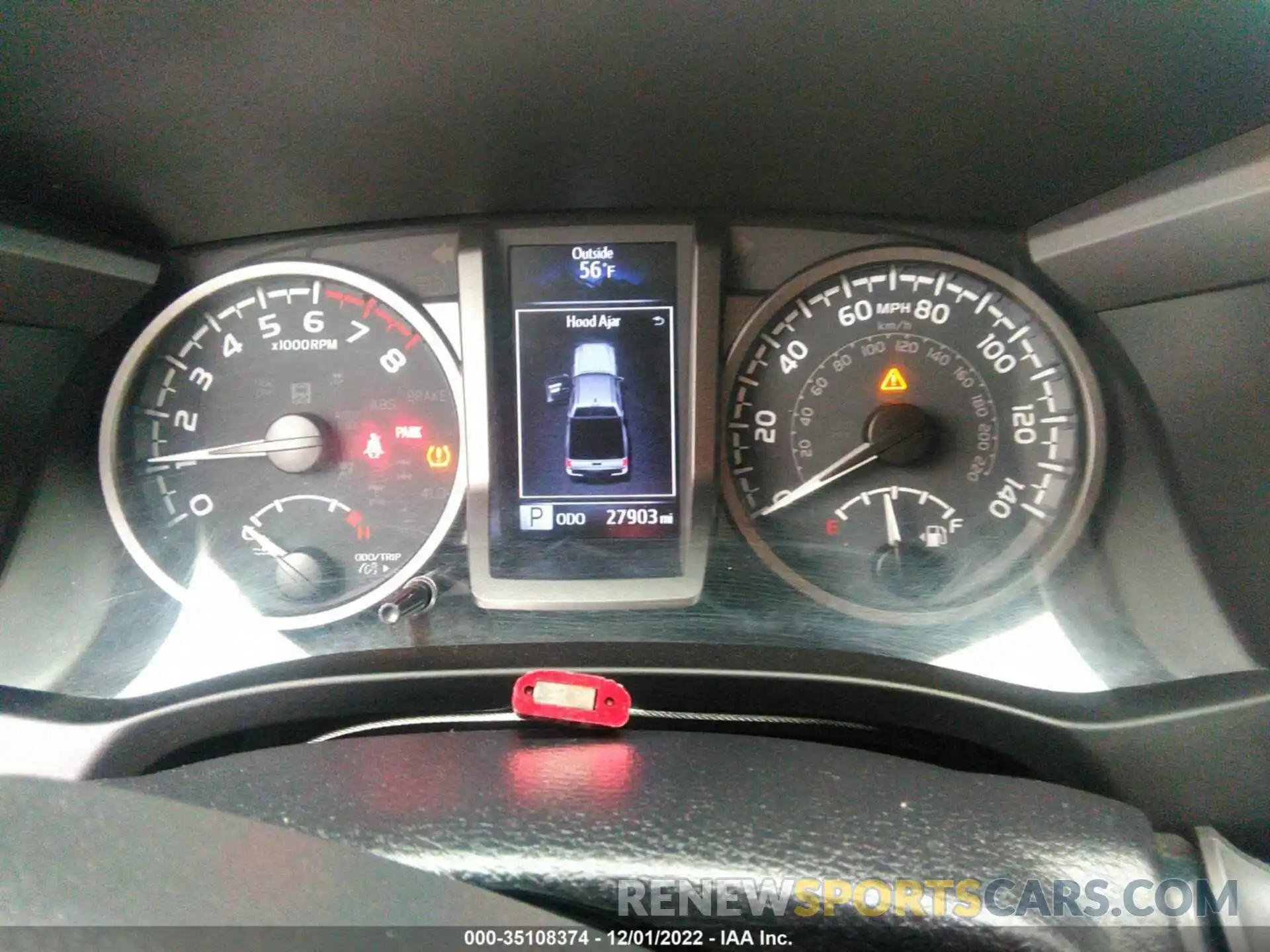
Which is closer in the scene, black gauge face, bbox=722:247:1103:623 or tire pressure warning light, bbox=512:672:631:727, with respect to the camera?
tire pressure warning light, bbox=512:672:631:727

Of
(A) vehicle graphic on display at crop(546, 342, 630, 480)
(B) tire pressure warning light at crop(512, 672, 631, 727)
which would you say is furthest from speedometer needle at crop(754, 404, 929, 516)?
(B) tire pressure warning light at crop(512, 672, 631, 727)

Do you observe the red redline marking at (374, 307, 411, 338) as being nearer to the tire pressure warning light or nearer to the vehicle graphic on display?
the vehicle graphic on display

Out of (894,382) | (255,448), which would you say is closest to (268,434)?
(255,448)

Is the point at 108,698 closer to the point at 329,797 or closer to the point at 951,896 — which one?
the point at 329,797

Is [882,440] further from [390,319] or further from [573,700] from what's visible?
[390,319]

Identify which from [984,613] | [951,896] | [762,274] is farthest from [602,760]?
[762,274]

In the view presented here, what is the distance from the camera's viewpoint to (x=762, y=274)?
2.11 metres

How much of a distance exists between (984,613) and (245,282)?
167 centimetres

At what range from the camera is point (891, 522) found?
2.09 metres

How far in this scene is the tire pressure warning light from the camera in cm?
152

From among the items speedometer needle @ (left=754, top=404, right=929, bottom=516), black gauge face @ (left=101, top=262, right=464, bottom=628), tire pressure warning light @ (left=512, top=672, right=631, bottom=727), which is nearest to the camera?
tire pressure warning light @ (left=512, top=672, right=631, bottom=727)

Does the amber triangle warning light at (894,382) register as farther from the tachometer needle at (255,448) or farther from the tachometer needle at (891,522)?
the tachometer needle at (255,448)

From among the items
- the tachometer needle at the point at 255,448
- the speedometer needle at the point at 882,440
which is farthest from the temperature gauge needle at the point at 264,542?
the speedometer needle at the point at 882,440

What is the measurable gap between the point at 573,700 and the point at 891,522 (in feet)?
2.84
